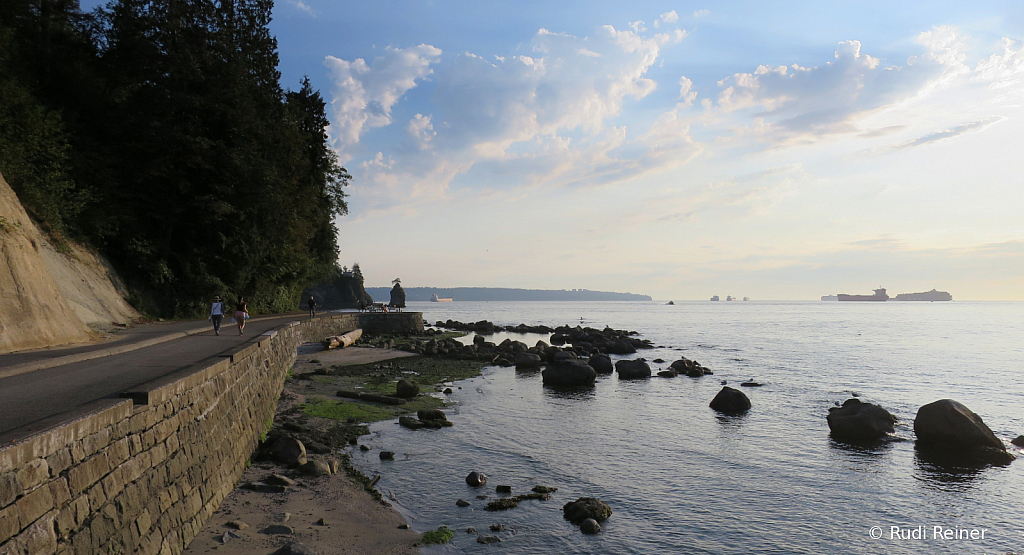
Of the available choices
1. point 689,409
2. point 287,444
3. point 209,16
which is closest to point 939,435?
point 689,409

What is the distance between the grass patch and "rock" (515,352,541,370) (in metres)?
24.1

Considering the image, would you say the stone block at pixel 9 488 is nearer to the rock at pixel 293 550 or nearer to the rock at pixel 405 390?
the rock at pixel 293 550

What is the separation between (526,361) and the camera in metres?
A: 34.4

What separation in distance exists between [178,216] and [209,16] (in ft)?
44.6

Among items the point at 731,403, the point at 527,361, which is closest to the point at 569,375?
the point at 527,361

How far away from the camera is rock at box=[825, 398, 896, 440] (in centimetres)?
1733

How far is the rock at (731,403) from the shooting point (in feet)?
70.8

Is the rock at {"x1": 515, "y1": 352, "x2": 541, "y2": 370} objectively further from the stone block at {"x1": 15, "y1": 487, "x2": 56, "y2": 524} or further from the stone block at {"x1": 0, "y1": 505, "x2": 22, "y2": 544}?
the stone block at {"x1": 0, "y1": 505, "x2": 22, "y2": 544}

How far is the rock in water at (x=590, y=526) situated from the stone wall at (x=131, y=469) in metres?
6.74

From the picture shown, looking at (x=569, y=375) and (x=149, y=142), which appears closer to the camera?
(x=149, y=142)

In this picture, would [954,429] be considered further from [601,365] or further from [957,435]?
[601,365]

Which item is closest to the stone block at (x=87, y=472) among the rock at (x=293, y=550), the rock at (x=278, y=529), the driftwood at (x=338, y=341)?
the rock at (x=293, y=550)

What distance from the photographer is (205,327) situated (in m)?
23.3

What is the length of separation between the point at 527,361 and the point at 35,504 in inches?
1202
